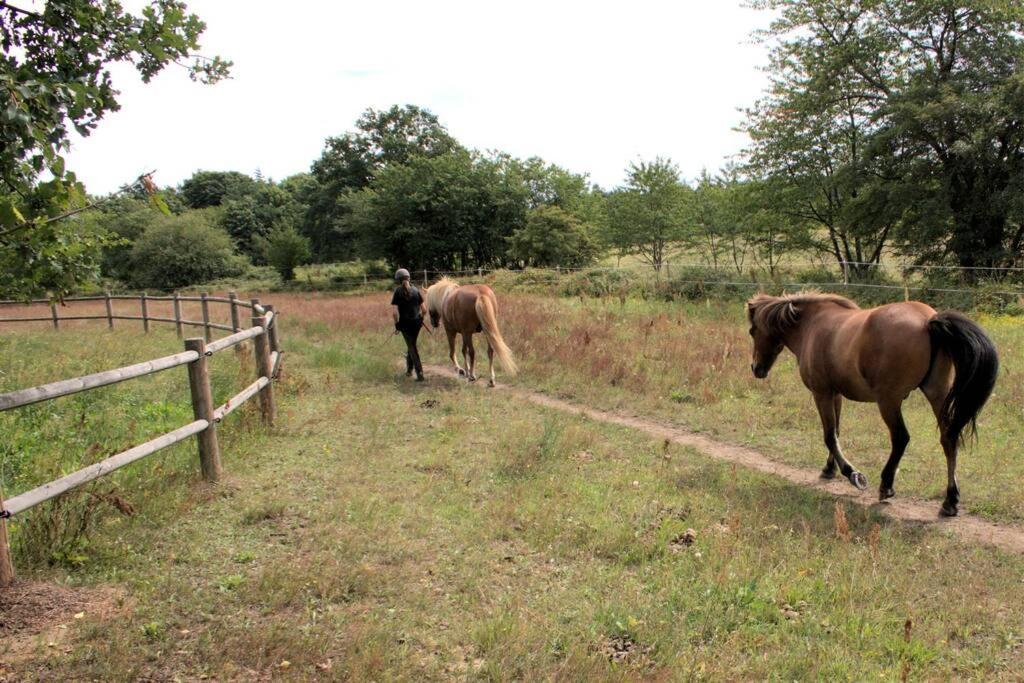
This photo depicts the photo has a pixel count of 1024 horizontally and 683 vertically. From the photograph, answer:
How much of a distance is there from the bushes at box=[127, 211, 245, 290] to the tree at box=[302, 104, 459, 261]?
8632mm

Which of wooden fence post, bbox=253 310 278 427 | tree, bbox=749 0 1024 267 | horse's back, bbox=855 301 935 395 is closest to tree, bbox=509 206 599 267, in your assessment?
tree, bbox=749 0 1024 267

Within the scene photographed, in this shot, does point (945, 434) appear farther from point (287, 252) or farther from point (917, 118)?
point (287, 252)

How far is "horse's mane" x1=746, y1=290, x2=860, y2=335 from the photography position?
5816mm

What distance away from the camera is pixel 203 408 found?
503 centimetres

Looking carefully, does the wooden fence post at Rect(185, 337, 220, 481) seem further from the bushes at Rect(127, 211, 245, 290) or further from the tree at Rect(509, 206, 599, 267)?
the bushes at Rect(127, 211, 245, 290)

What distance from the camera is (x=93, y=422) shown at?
635 cm

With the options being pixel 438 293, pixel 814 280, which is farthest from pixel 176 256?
pixel 814 280

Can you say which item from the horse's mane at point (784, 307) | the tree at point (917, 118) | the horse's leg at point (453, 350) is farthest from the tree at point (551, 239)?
the horse's mane at point (784, 307)

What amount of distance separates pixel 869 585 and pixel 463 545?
2.40m

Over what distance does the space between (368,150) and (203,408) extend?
158 feet

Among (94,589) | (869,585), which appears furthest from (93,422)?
(869,585)

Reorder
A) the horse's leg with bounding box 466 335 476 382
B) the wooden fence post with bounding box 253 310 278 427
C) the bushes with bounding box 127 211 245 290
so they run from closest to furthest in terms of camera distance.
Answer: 1. the wooden fence post with bounding box 253 310 278 427
2. the horse's leg with bounding box 466 335 476 382
3. the bushes with bounding box 127 211 245 290

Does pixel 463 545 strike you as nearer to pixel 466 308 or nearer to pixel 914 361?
pixel 914 361

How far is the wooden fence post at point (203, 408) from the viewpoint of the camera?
4996 millimetres
